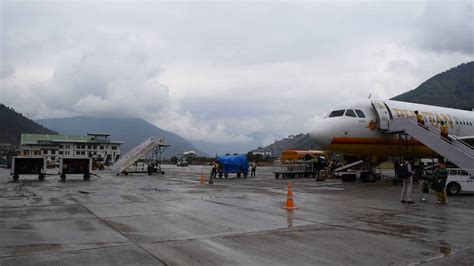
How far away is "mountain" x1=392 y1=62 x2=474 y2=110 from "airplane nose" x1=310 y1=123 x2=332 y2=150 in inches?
5279

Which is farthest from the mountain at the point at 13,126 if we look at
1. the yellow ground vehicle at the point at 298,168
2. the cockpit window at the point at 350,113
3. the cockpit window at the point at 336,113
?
the cockpit window at the point at 350,113

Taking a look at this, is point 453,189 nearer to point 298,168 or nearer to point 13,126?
point 298,168

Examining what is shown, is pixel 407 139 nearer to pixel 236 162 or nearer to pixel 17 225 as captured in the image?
pixel 236 162

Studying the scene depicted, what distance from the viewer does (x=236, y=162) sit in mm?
34438

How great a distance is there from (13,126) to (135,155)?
6425 inches

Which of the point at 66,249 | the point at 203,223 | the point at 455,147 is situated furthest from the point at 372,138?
the point at 66,249

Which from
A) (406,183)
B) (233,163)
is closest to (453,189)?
(406,183)

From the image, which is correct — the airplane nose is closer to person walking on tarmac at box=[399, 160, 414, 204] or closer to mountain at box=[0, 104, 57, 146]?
person walking on tarmac at box=[399, 160, 414, 204]

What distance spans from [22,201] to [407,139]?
65.1 feet

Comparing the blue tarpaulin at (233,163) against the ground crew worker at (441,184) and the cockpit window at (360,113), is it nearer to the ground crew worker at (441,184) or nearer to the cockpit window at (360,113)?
the cockpit window at (360,113)

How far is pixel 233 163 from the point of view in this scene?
3428cm

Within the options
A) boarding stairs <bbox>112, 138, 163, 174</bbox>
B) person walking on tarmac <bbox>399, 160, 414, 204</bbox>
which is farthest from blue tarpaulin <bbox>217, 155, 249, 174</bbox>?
person walking on tarmac <bbox>399, 160, 414, 204</bbox>

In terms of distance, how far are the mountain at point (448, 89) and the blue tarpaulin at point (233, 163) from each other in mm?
126910

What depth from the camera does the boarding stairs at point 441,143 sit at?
18.1 metres
